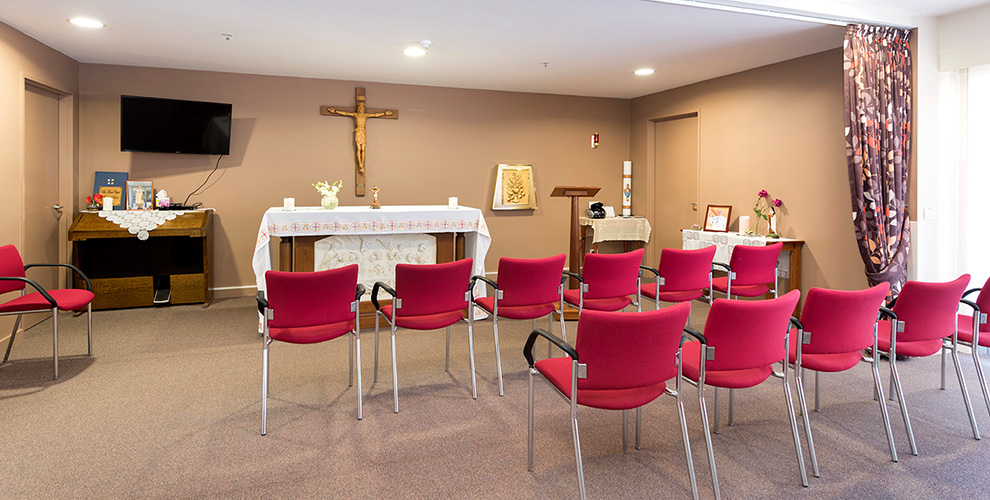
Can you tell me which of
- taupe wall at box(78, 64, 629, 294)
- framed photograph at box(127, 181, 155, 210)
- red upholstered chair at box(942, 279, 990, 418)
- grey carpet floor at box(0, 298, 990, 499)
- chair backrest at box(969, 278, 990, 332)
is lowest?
grey carpet floor at box(0, 298, 990, 499)

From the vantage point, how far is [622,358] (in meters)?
2.25

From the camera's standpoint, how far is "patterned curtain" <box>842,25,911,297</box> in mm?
4395

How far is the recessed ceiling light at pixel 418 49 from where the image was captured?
5169 millimetres

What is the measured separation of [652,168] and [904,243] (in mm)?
3619

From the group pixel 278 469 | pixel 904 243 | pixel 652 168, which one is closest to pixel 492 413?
pixel 278 469

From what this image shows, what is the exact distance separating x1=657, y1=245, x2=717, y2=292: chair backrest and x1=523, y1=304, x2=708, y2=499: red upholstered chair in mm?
2002

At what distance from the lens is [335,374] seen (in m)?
3.95

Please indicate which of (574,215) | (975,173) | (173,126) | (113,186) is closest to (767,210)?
(975,173)

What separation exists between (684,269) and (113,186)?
5.67 meters

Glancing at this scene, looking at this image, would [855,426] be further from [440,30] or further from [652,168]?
[652,168]

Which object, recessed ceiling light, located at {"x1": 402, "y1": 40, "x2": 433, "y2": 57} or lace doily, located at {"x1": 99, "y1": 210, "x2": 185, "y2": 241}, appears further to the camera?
lace doily, located at {"x1": 99, "y1": 210, "x2": 185, "y2": 241}

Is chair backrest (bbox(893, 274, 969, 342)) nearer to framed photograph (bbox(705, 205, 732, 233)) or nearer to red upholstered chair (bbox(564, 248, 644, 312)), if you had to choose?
red upholstered chair (bbox(564, 248, 644, 312))

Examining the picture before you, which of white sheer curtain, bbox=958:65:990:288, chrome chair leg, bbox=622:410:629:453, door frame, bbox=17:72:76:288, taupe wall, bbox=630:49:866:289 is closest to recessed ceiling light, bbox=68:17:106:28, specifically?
door frame, bbox=17:72:76:288

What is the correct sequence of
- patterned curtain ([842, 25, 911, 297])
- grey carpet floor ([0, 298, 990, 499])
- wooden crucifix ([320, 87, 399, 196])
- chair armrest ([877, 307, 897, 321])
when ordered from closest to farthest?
grey carpet floor ([0, 298, 990, 499])
chair armrest ([877, 307, 897, 321])
patterned curtain ([842, 25, 911, 297])
wooden crucifix ([320, 87, 399, 196])
